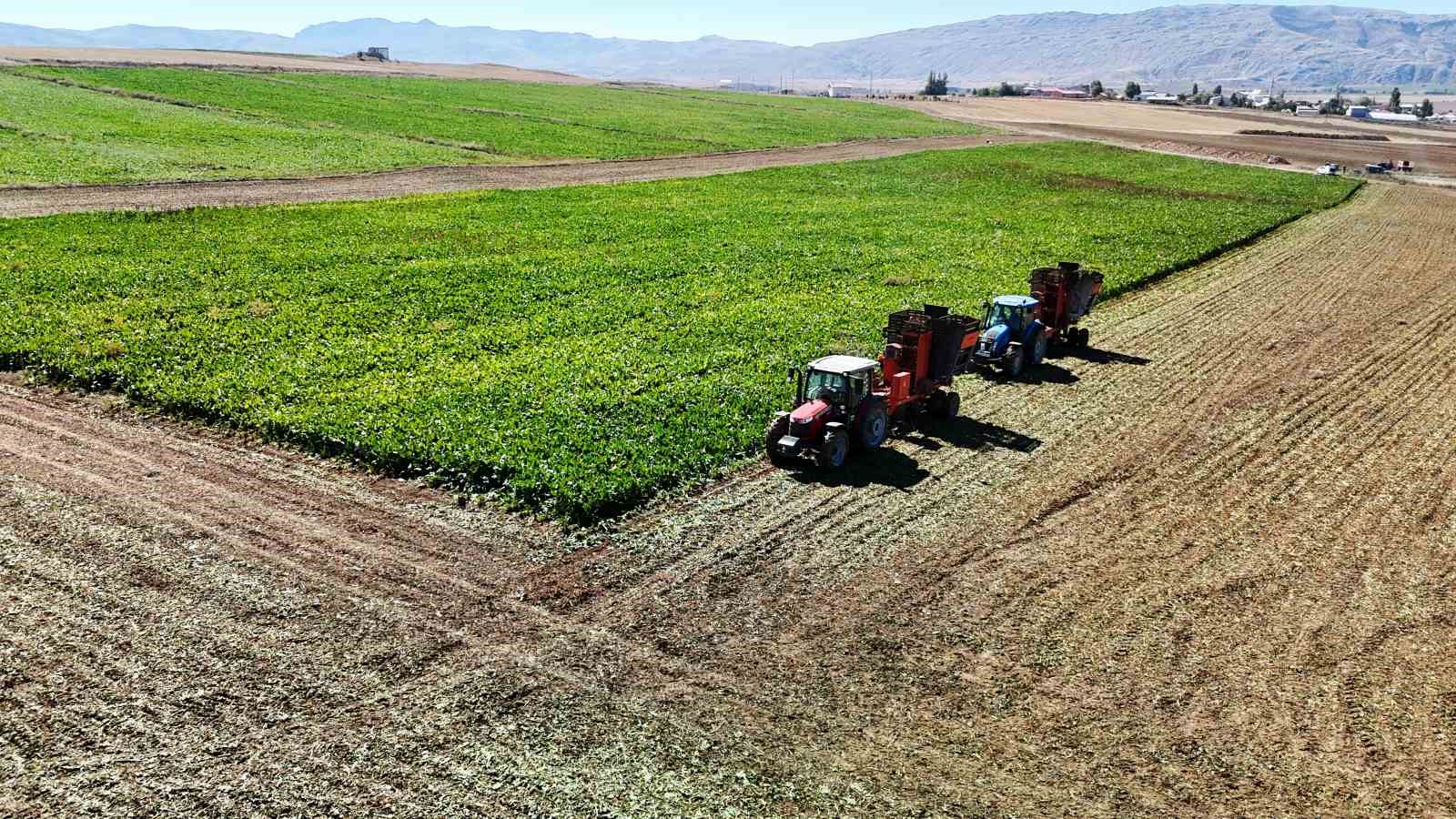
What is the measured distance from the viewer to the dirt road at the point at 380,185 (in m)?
44.3

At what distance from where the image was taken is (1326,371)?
26.9 meters

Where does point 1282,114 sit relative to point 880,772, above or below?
above

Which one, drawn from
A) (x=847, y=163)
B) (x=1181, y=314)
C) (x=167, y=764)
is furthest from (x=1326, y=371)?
(x=847, y=163)

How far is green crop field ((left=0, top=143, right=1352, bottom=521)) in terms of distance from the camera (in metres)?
20.0

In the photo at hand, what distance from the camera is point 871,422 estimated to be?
1970 cm

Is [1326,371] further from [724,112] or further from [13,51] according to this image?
[13,51]

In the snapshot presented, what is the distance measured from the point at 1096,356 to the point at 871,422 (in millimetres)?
11284

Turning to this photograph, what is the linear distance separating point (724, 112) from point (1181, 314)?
98068 mm

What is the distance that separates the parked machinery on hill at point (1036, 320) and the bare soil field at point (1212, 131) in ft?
236

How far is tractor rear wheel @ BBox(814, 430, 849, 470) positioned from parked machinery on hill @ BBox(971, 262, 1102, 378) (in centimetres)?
754

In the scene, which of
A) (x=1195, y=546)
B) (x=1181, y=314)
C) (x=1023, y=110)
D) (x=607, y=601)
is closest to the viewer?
(x=607, y=601)

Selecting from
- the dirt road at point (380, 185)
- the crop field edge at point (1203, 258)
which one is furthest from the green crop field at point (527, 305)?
the dirt road at point (380, 185)

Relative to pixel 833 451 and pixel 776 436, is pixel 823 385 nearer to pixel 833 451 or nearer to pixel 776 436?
pixel 776 436

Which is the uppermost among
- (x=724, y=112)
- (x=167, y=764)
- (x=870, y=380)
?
(x=724, y=112)
